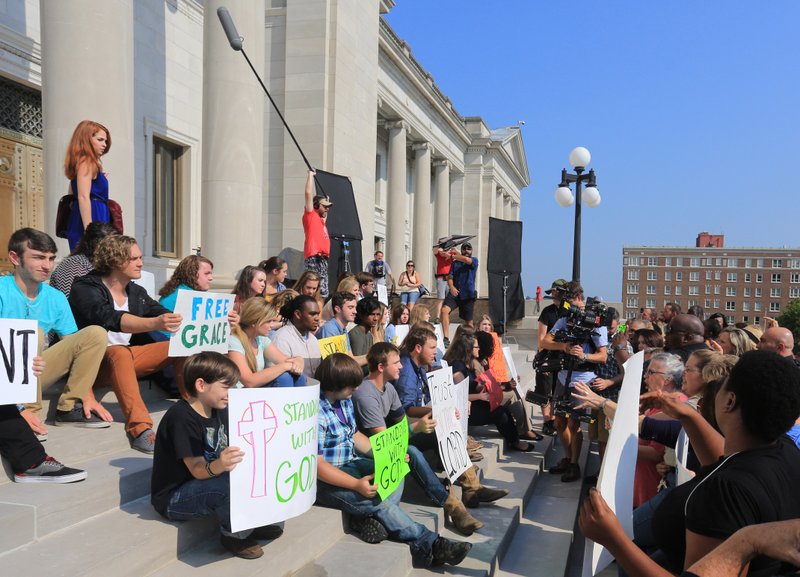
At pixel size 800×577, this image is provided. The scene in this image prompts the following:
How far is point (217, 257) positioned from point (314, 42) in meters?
5.71

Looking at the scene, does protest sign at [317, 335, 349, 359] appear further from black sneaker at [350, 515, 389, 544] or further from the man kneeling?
black sneaker at [350, 515, 389, 544]

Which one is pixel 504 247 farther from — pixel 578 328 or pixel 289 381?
pixel 289 381

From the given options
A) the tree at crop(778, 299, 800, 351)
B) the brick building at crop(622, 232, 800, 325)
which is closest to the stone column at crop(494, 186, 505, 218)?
the tree at crop(778, 299, 800, 351)

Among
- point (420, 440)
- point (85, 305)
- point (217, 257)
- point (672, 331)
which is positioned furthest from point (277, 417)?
point (217, 257)

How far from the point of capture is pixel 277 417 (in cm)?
342

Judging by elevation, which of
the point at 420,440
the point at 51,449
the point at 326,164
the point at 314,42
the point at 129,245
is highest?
the point at 314,42

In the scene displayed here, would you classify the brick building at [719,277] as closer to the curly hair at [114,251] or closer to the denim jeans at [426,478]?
the denim jeans at [426,478]

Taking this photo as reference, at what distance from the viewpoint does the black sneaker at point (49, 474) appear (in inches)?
135

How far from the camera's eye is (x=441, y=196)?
34000 millimetres

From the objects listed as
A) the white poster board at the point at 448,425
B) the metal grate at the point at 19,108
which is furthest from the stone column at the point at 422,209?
the white poster board at the point at 448,425

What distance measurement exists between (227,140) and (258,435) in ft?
25.6

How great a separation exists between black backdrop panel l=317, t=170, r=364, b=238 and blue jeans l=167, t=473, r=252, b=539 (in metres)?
7.66

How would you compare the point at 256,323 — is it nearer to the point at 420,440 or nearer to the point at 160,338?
the point at 160,338

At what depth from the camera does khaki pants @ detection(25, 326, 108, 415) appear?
419cm
